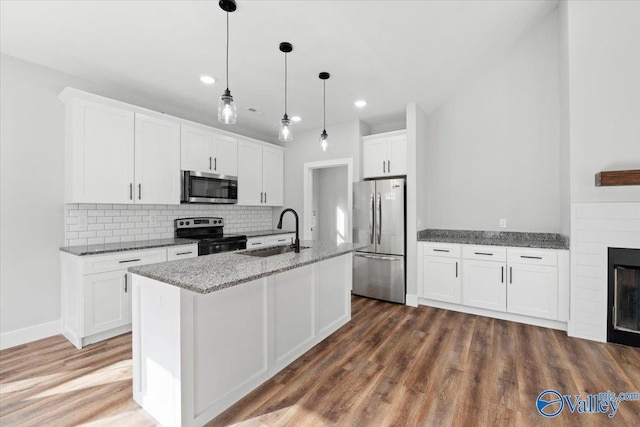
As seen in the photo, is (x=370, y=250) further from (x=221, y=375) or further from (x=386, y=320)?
(x=221, y=375)

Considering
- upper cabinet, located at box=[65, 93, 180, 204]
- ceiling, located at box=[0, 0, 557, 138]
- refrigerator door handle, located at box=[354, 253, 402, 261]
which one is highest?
ceiling, located at box=[0, 0, 557, 138]

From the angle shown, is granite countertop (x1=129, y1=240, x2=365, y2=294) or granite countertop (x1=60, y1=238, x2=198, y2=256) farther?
granite countertop (x1=60, y1=238, x2=198, y2=256)

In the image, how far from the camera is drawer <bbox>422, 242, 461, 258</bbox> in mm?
3812

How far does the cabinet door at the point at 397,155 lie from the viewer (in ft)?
14.0

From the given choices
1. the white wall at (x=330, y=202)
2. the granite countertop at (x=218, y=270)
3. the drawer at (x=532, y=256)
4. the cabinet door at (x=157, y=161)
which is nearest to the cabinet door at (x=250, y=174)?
the cabinet door at (x=157, y=161)

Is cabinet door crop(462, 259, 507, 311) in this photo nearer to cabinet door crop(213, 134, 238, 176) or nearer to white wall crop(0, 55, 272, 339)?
cabinet door crop(213, 134, 238, 176)

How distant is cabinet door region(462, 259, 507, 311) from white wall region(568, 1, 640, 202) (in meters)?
1.14

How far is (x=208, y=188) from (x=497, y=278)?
13.1 ft

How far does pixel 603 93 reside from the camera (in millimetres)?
2879

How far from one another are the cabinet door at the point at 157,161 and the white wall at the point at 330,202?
115 inches

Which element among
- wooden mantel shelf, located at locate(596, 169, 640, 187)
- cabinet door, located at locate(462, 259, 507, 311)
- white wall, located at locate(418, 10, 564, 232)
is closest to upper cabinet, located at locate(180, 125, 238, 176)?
white wall, located at locate(418, 10, 564, 232)

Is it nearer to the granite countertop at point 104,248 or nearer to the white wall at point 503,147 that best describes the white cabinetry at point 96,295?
the granite countertop at point 104,248

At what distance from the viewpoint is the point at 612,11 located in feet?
9.34

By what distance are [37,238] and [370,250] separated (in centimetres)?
392
